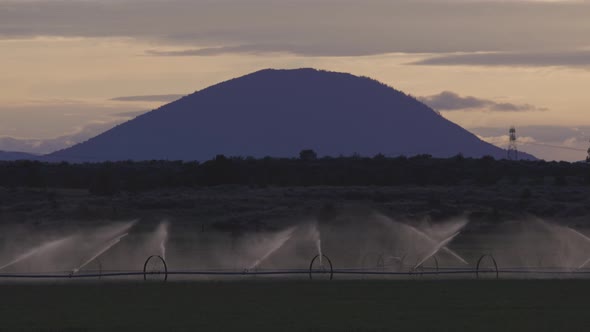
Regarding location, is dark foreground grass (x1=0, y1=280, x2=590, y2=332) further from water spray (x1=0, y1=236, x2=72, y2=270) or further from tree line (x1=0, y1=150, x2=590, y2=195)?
tree line (x1=0, y1=150, x2=590, y2=195)

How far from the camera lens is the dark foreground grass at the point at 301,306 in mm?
32531

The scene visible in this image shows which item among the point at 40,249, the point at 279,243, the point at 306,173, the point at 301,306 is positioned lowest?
the point at 301,306

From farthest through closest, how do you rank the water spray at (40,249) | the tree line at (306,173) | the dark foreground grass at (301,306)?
1. the tree line at (306,173)
2. the water spray at (40,249)
3. the dark foreground grass at (301,306)

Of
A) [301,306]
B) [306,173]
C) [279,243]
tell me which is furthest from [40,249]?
[306,173]

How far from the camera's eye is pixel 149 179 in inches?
6216

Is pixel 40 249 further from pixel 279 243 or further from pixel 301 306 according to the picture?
pixel 301 306

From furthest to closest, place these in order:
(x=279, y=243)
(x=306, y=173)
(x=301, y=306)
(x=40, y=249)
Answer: (x=306, y=173)
(x=279, y=243)
(x=40, y=249)
(x=301, y=306)

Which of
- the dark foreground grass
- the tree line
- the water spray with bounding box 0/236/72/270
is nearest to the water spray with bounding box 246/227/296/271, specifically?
the water spray with bounding box 0/236/72/270

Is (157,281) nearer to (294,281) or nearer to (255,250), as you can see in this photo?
(294,281)

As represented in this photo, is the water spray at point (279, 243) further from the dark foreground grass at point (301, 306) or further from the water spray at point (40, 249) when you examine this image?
the dark foreground grass at point (301, 306)

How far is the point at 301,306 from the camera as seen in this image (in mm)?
37125

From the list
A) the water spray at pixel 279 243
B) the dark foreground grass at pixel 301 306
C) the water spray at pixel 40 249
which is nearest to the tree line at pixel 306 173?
the water spray at pixel 279 243

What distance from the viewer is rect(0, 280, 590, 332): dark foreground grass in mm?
32531

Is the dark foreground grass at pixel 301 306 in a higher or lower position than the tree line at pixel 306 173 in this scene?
lower
